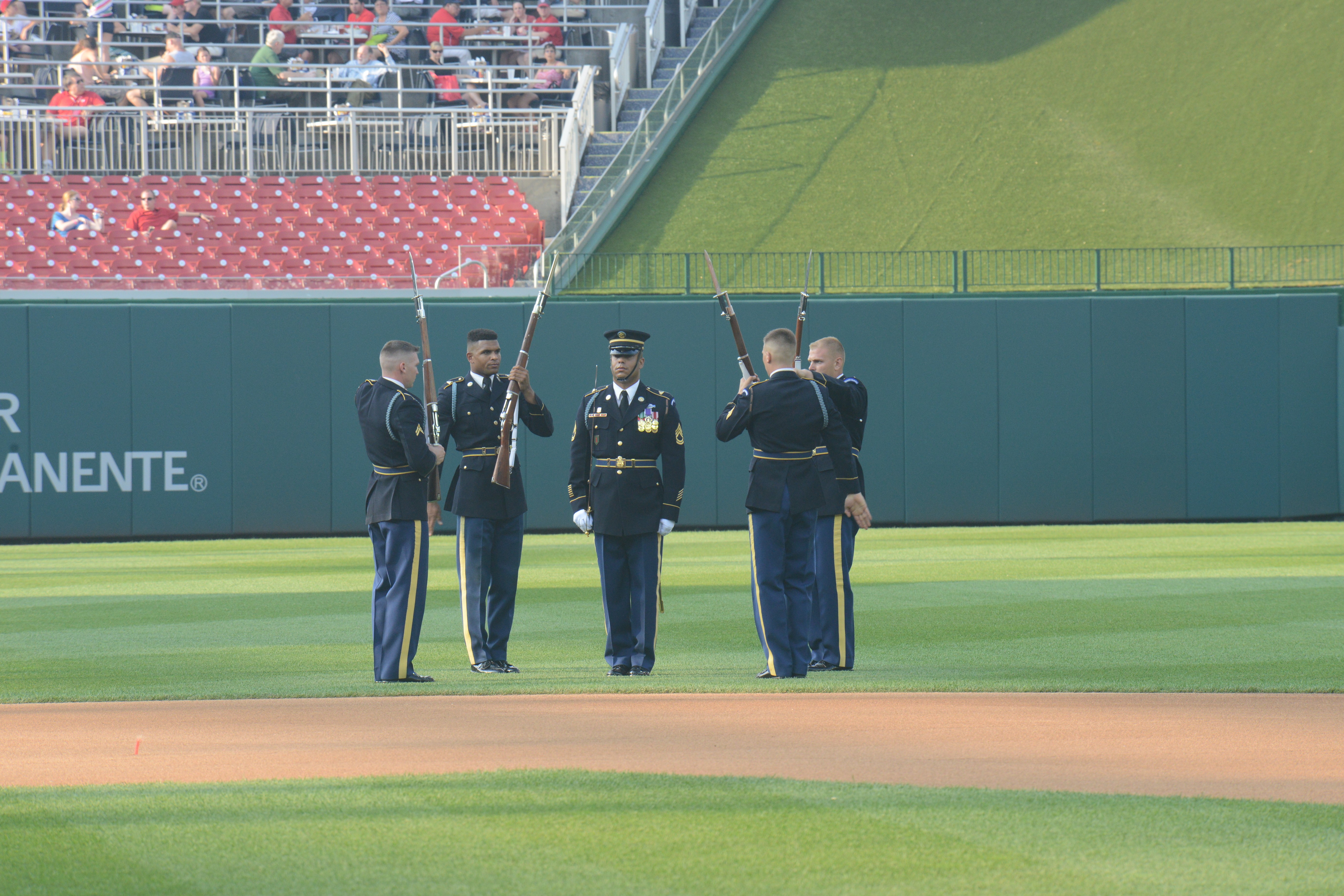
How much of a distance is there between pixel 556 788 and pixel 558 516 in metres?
16.7

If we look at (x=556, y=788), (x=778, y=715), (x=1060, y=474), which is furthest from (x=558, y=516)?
(x=556, y=788)

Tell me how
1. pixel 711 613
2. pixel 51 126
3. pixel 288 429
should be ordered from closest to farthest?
pixel 711 613 → pixel 288 429 → pixel 51 126

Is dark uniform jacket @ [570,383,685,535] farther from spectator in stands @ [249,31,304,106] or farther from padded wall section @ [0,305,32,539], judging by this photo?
spectator in stands @ [249,31,304,106]

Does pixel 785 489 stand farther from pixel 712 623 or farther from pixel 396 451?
pixel 712 623

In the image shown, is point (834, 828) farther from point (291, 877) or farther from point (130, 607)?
point (130, 607)

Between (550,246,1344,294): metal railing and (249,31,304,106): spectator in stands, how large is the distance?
29.0 feet

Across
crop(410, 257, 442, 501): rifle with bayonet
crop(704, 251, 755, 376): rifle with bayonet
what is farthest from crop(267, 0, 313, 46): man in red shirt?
crop(704, 251, 755, 376): rifle with bayonet

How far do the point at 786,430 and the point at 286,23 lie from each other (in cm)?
2480

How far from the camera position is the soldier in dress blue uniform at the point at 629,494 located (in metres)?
8.58

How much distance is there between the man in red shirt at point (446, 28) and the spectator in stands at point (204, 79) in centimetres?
462

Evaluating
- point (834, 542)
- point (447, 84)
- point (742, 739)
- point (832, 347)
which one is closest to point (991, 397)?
point (447, 84)

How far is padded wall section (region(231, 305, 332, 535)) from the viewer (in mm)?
21328

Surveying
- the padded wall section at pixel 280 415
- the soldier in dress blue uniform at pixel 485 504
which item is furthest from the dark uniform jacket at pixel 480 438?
the padded wall section at pixel 280 415

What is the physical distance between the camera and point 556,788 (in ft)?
18.0
